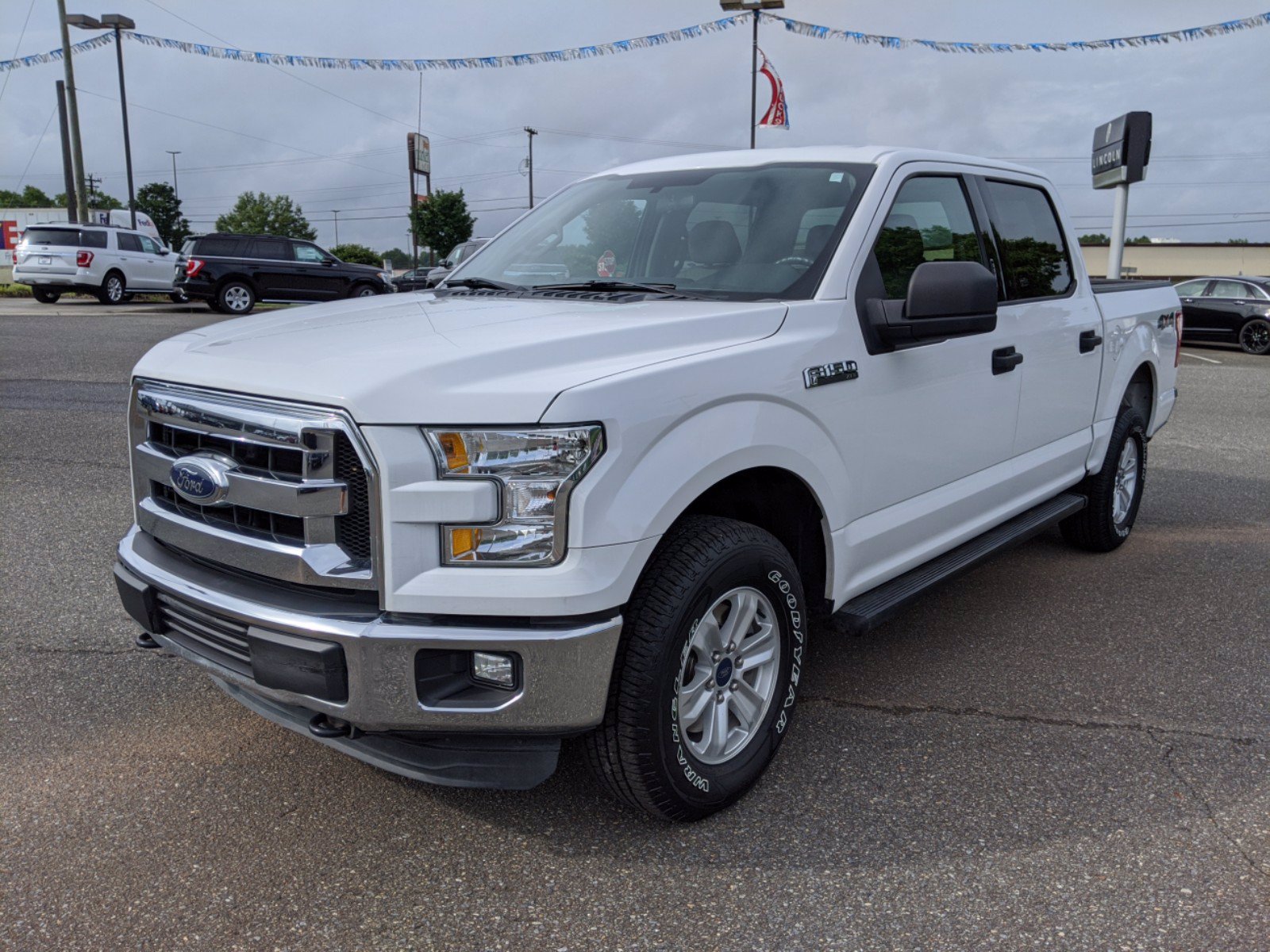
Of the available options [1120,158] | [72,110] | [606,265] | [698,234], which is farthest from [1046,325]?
[72,110]

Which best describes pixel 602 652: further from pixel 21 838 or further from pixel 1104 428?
pixel 1104 428

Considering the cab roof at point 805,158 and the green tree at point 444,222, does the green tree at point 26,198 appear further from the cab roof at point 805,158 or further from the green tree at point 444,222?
the cab roof at point 805,158

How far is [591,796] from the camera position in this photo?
311cm

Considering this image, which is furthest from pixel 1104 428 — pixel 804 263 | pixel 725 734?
pixel 725 734

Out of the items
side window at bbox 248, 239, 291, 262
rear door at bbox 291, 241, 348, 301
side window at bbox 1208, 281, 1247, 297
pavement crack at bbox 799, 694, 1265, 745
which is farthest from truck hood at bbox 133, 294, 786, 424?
rear door at bbox 291, 241, 348, 301

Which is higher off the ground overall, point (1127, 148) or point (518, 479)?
point (1127, 148)

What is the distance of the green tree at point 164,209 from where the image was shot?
3556 inches

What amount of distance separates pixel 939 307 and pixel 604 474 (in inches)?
53.3

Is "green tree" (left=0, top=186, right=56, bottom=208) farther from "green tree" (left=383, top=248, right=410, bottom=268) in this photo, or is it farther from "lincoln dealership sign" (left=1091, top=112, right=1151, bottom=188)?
"lincoln dealership sign" (left=1091, top=112, right=1151, bottom=188)

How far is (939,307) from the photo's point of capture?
3.22 meters

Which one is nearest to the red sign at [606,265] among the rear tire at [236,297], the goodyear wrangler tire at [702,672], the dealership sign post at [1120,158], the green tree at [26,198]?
the goodyear wrangler tire at [702,672]

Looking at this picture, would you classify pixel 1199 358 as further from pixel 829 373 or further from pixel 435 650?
pixel 435 650

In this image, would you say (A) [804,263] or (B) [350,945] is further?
(A) [804,263]

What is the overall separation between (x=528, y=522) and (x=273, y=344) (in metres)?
0.99
